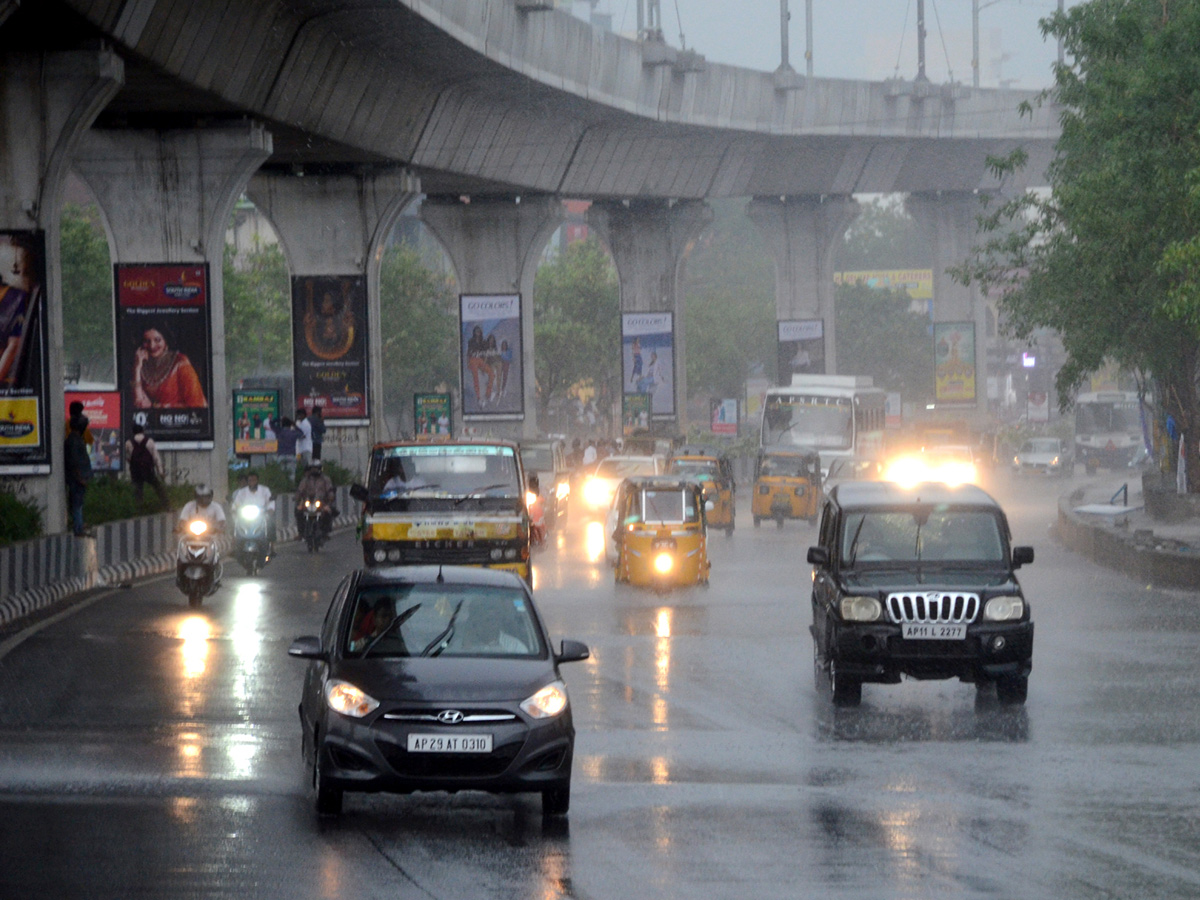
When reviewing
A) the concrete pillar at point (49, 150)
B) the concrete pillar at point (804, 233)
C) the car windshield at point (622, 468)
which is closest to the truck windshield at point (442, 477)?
the concrete pillar at point (49, 150)

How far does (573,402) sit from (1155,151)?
300 feet

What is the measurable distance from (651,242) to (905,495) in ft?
175

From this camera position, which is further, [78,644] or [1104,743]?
[78,644]

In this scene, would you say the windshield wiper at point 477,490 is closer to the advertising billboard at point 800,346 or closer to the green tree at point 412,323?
the advertising billboard at point 800,346

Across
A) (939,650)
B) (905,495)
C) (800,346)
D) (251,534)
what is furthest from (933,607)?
(800,346)

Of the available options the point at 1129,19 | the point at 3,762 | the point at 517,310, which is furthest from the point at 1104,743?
the point at 517,310

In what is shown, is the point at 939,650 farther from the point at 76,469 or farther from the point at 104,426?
the point at 104,426

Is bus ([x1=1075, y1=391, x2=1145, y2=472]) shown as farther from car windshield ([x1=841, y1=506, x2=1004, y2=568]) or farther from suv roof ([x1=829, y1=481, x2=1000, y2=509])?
car windshield ([x1=841, y1=506, x2=1004, y2=568])

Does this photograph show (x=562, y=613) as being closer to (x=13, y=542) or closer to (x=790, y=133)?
(x=13, y=542)

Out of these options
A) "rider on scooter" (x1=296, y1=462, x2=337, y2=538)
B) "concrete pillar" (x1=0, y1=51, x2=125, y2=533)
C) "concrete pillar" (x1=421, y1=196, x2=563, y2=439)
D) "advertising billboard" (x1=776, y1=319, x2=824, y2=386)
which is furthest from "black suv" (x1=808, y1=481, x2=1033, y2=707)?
"advertising billboard" (x1=776, y1=319, x2=824, y2=386)

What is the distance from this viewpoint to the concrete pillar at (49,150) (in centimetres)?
2666

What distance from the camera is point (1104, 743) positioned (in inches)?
545

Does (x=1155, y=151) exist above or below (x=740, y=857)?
above

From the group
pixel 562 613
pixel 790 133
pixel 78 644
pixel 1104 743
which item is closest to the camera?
pixel 1104 743
